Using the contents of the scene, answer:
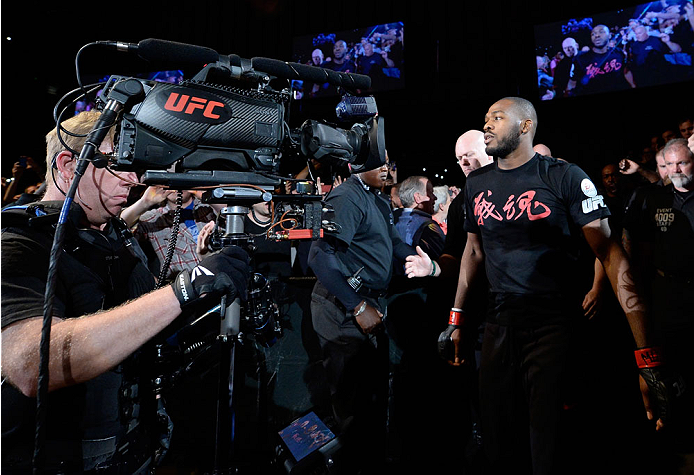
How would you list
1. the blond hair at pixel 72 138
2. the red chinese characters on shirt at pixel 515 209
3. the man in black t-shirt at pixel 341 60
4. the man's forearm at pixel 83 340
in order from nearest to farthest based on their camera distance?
the man's forearm at pixel 83 340 < the blond hair at pixel 72 138 < the red chinese characters on shirt at pixel 515 209 < the man in black t-shirt at pixel 341 60

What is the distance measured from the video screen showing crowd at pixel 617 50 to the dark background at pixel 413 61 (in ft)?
0.63

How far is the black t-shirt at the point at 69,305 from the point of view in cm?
107

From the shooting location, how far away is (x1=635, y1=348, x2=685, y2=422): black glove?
5.66 feet

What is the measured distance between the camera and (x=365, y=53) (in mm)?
6543

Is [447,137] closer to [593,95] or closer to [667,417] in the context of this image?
[593,95]

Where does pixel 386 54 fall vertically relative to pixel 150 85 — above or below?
above

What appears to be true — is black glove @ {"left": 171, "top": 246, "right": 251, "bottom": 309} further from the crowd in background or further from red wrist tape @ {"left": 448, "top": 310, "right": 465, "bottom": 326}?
red wrist tape @ {"left": 448, "top": 310, "right": 465, "bottom": 326}

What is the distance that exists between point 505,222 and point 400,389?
1.45 m

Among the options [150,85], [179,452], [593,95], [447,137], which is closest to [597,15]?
[593,95]

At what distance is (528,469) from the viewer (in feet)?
6.98

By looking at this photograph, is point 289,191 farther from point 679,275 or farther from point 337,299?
point 679,275

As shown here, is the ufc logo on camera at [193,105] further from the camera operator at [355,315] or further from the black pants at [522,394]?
the black pants at [522,394]

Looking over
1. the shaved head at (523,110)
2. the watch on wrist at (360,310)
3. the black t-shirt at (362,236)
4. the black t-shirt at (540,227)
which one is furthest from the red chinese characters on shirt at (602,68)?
the watch on wrist at (360,310)

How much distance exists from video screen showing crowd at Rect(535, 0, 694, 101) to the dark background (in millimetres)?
192
